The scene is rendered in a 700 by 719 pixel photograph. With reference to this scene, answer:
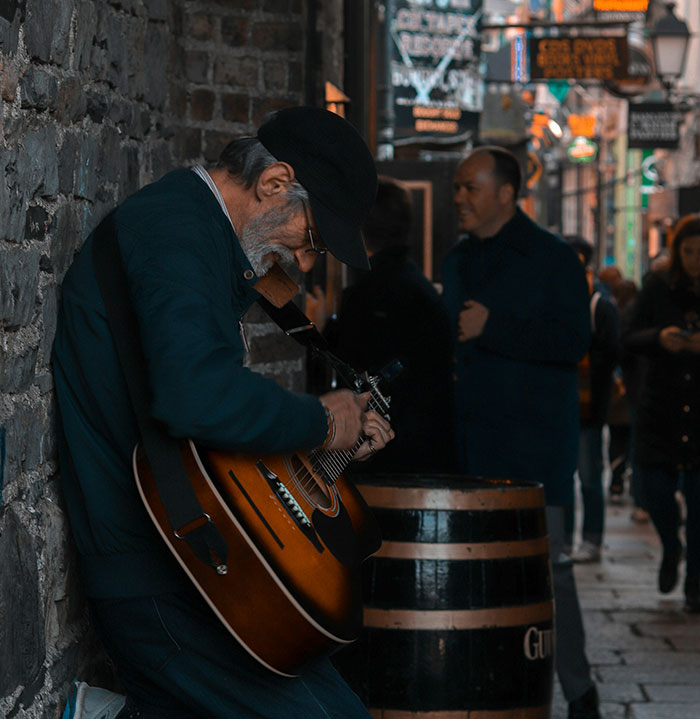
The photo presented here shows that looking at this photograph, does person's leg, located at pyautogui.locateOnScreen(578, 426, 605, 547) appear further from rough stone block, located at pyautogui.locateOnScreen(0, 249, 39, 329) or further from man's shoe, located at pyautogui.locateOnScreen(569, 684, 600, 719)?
rough stone block, located at pyautogui.locateOnScreen(0, 249, 39, 329)

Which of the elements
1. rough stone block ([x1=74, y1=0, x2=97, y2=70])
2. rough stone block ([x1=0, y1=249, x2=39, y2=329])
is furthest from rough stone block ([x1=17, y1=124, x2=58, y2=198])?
rough stone block ([x1=74, y1=0, x2=97, y2=70])

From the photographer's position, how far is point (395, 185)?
5.06 metres

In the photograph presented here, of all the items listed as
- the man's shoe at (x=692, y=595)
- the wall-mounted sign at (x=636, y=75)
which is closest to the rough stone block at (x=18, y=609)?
the man's shoe at (x=692, y=595)

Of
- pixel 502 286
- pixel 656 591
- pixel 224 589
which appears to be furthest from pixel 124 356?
pixel 656 591

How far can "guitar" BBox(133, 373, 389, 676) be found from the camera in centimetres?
233

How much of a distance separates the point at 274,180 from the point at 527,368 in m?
2.46

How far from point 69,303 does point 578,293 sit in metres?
2.71

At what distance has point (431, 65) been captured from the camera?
45.9 ft

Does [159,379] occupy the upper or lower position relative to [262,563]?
upper

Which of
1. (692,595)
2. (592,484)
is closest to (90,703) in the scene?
(692,595)

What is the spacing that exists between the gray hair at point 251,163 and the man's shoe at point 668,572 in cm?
494

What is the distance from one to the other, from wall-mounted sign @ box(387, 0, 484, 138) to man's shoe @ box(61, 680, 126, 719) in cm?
1129

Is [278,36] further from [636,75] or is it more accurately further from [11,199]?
[636,75]

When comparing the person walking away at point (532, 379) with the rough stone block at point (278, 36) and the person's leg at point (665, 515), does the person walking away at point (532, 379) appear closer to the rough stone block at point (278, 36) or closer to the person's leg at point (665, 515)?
the rough stone block at point (278, 36)
